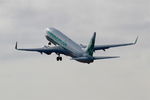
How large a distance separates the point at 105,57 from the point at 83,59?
9.61 metres

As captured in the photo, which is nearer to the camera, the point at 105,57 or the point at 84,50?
the point at 105,57

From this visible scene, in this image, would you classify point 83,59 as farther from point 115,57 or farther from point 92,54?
point 115,57

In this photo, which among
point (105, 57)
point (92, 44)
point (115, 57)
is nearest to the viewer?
point (115, 57)

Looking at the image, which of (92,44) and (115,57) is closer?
(115,57)

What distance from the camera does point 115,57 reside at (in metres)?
171

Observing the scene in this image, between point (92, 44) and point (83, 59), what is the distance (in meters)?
6.99

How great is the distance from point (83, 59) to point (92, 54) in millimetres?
5023

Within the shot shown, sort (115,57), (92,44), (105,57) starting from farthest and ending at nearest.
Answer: (92,44)
(105,57)
(115,57)

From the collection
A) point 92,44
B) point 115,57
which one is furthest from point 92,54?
point 115,57

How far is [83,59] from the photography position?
191125mm

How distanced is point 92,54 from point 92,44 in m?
3.03

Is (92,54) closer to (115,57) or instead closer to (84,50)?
(84,50)

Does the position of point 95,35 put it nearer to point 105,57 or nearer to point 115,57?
point 105,57

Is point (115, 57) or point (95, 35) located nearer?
point (115, 57)
